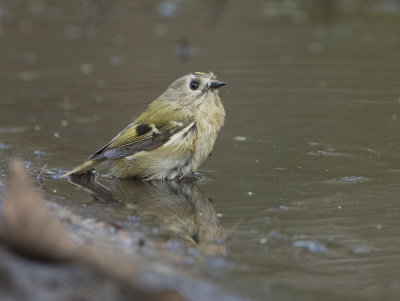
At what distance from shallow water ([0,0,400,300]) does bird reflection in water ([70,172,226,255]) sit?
0.09 feet

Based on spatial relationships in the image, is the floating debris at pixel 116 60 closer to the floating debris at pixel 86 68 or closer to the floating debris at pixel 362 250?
the floating debris at pixel 86 68

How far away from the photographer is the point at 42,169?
6.08 meters

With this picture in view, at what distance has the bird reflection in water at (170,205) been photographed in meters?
4.59

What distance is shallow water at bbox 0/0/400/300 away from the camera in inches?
166

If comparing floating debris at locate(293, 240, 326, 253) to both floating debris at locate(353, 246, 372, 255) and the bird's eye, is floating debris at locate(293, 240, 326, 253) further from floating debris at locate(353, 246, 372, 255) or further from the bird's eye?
the bird's eye

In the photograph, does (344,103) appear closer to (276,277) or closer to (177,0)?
(276,277)

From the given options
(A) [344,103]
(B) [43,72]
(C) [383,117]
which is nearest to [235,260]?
(C) [383,117]

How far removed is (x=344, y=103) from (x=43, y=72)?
4.67m

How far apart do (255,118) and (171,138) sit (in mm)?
1861

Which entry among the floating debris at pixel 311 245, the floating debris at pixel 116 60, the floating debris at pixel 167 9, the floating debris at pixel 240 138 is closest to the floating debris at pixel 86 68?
the floating debris at pixel 116 60

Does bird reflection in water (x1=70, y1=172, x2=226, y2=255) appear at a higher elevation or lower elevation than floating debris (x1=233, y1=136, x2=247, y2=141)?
lower

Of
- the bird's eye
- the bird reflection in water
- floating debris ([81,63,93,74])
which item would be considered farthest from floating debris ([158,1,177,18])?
the bird reflection in water

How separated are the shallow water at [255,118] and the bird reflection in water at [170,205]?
0.03 meters

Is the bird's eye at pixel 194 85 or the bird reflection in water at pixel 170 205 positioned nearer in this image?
the bird reflection in water at pixel 170 205
